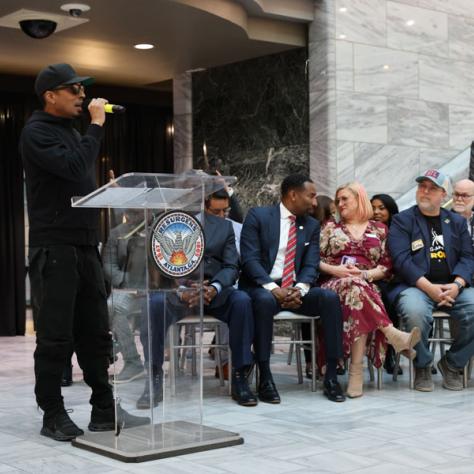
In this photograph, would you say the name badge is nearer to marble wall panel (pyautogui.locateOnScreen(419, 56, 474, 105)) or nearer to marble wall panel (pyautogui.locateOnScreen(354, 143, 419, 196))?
marble wall panel (pyautogui.locateOnScreen(354, 143, 419, 196))

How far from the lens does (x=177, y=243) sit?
407cm

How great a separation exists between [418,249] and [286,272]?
2.93 ft

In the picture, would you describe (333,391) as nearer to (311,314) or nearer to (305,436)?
(311,314)

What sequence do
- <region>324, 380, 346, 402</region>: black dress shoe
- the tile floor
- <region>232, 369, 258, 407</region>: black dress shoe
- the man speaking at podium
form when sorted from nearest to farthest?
the tile floor
the man speaking at podium
<region>232, 369, 258, 407</region>: black dress shoe
<region>324, 380, 346, 402</region>: black dress shoe

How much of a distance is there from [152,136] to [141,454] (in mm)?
7685

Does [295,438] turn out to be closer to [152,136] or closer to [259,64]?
[259,64]

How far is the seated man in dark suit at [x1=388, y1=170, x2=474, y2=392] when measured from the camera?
5805mm

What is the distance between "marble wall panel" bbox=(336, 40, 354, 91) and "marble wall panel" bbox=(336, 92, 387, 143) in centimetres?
8

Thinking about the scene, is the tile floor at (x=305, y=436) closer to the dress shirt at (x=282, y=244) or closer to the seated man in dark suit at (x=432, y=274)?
the seated man in dark suit at (x=432, y=274)

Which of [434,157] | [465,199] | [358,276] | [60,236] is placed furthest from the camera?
[434,157]

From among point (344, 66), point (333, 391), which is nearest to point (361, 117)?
point (344, 66)

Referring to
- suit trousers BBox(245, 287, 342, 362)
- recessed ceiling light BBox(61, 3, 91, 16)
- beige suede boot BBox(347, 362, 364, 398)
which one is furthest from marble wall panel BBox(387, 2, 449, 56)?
beige suede boot BBox(347, 362, 364, 398)

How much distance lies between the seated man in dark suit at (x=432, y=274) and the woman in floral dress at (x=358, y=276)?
0.42 feet

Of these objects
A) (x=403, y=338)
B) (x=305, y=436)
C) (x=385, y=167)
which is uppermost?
(x=385, y=167)
